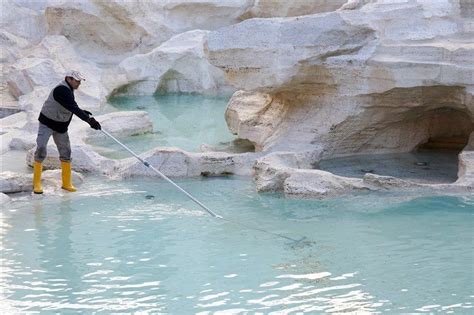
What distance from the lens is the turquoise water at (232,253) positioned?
593cm

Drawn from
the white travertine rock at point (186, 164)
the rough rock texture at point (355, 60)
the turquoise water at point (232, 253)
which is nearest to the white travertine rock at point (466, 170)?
the turquoise water at point (232, 253)

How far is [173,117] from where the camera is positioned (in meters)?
14.9

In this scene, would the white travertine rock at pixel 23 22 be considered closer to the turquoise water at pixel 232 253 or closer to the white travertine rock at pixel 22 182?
the white travertine rock at pixel 22 182

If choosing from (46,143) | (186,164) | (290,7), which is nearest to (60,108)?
(46,143)

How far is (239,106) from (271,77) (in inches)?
73.0

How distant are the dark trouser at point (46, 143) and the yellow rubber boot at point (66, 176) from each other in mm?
52

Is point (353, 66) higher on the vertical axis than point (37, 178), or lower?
higher

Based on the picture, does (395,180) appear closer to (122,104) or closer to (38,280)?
(38,280)

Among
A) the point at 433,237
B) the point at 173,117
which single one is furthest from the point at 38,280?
the point at 173,117

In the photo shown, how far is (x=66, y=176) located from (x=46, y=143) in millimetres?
402

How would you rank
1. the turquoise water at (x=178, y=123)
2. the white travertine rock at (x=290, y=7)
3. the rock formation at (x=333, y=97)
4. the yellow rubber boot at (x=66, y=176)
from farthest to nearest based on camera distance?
the white travertine rock at (x=290, y=7) → the turquoise water at (x=178, y=123) → the rock formation at (x=333, y=97) → the yellow rubber boot at (x=66, y=176)

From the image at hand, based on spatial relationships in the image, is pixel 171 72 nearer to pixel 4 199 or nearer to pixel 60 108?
pixel 60 108

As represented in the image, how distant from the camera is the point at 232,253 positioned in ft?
22.9

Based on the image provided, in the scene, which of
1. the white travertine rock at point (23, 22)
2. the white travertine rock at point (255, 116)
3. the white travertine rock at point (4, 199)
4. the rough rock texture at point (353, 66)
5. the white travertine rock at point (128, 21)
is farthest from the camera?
the white travertine rock at point (23, 22)
